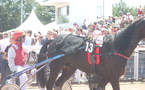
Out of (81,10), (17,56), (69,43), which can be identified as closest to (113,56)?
(69,43)

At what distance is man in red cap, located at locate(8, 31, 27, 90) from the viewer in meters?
6.46

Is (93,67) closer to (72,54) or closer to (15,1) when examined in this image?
(72,54)

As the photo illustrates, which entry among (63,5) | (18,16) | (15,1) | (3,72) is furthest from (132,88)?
(15,1)

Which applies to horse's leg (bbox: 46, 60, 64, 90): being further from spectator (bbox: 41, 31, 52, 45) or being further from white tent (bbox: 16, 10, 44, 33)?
white tent (bbox: 16, 10, 44, 33)

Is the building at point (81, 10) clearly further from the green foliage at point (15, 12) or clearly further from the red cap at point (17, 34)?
the green foliage at point (15, 12)

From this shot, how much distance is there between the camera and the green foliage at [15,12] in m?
49.6

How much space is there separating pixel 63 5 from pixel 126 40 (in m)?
24.5

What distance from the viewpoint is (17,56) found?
6559 millimetres

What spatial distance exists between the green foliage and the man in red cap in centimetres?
4324

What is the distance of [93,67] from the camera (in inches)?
243

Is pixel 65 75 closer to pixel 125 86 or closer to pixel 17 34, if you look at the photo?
pixel 17 34

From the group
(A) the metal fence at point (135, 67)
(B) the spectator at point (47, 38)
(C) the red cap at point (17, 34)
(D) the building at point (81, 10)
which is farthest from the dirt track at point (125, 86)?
(D) the building at point (81, 10)

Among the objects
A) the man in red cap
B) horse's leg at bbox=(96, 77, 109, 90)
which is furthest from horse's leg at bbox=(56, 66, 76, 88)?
horse's leg at bbox=(96, 77, 109, 90)

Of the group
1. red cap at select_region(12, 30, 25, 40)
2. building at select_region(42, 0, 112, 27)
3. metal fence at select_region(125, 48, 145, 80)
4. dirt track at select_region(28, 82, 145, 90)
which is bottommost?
dirt track at select_region(28, 82, 145, 90)
